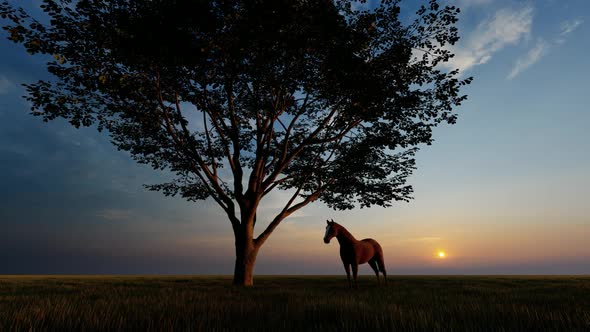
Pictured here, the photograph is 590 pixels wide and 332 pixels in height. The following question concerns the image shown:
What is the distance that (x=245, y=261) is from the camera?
1806 centimetres

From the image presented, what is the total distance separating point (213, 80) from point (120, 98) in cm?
441

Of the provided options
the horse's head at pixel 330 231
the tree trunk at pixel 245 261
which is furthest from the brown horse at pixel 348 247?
the tree trunk at pixel 245 261

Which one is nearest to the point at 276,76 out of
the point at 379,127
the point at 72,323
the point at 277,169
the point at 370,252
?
the point at 277,169

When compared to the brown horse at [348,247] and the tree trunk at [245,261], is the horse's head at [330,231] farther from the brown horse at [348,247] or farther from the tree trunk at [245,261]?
the tree trunk at [245,261]

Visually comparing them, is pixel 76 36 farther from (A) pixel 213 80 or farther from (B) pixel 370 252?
(B) pixel 370 252

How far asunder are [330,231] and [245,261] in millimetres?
5826

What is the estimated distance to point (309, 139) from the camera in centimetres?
1897

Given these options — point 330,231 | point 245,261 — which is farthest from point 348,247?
point 245,261

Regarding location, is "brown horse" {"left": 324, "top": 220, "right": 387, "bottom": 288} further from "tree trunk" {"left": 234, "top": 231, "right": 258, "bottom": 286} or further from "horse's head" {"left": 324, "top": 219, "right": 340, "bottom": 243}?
"tree trunk" {"left": 234, "top": 231, "right": 258, "bottom": 286}

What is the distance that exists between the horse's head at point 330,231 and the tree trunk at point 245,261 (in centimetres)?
547

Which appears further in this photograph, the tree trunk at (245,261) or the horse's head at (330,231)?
the tree trunk at (245,261)

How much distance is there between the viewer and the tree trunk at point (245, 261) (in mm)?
17875

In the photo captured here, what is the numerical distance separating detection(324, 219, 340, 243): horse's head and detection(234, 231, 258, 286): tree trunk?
5466mm

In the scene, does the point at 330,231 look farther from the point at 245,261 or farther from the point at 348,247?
the point at 245,261
